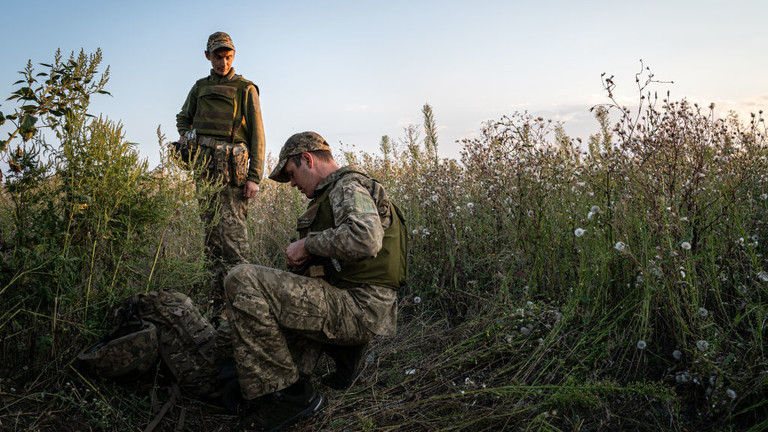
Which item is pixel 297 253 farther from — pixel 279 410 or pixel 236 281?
pixel 279 410

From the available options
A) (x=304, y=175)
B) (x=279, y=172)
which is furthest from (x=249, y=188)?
(x=304, y=175)

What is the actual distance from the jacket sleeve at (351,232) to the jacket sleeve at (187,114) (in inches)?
116

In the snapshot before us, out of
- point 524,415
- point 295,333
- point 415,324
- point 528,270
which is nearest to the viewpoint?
point 524,415

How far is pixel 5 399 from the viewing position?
8.18ft

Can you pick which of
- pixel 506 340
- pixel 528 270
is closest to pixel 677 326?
pixel 506 340

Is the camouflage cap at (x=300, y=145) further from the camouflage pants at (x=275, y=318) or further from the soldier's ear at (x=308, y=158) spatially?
the camouflage pants at (x=275, y=318)

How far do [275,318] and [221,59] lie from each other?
313cm

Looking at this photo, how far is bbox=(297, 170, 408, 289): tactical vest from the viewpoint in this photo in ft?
9.42

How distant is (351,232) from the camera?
2594mm

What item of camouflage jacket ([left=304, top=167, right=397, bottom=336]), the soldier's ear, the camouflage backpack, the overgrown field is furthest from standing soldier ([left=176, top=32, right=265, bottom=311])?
camouflage jacket ([left=304, top=167, right=397, bottom=336])

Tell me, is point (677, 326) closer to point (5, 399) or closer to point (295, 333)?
point (295, 333)

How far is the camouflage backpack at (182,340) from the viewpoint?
2.84 metres

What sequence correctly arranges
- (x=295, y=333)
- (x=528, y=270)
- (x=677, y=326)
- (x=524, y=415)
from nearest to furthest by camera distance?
(x=524, y=415) < (x=677, y=326) < (x=295, y=333) < (x=528, y=270)

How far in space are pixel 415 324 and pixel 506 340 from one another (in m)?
1.12
